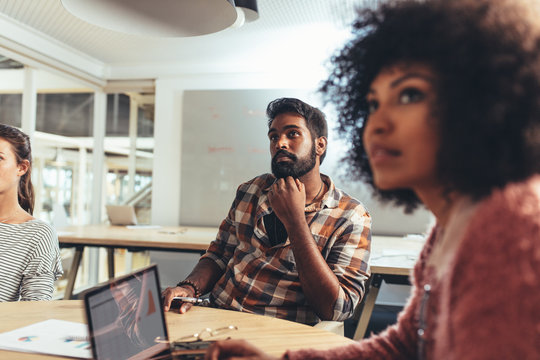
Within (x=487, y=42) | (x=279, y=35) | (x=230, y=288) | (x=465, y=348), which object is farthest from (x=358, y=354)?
(x=279, y=35)

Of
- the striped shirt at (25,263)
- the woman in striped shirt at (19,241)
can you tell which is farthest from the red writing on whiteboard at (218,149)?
the striped shirt at (25,263)

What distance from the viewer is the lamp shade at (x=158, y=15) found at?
116 cm

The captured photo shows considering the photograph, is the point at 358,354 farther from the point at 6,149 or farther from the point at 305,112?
the point at 6,149

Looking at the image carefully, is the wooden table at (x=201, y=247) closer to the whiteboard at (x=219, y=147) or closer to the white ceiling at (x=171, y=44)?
the whiteboard at (x=219, y=147)

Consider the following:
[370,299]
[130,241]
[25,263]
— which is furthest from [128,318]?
[130,241]

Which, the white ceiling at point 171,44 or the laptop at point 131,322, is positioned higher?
the white ceiling at point 171,44

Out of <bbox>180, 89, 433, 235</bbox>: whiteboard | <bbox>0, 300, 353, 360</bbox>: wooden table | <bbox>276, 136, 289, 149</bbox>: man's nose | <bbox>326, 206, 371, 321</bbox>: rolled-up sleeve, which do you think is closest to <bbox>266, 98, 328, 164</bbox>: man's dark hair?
<bbox>276, 136, 289, 149</bbox>: man's nose

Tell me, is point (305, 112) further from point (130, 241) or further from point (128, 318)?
point (130, 241)

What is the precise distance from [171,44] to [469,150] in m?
3.76

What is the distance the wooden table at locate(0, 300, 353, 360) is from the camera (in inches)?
38.4

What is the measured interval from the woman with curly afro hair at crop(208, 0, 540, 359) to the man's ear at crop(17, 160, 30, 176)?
162 cm

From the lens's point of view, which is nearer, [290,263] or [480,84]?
[480,84]

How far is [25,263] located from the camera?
1.55 meters

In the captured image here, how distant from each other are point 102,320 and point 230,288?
800 mm
